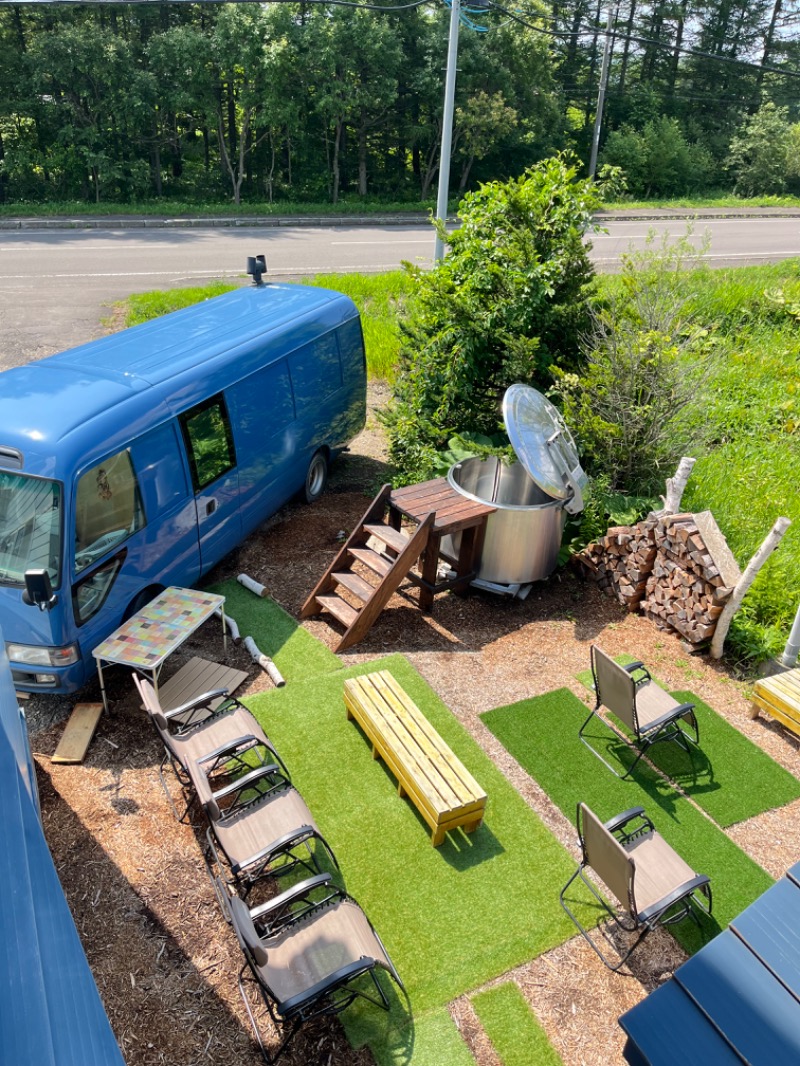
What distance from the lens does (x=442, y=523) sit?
6914mm

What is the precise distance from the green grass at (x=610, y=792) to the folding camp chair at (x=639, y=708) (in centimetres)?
16

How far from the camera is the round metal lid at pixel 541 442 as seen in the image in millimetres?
7074

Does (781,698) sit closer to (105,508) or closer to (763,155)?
(105,508)

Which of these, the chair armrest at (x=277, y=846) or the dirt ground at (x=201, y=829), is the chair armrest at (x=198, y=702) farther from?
the chair armrest at (x=277, y=846)

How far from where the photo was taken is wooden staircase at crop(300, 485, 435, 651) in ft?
21.9

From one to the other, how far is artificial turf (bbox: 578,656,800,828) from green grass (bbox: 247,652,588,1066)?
109 centimetres

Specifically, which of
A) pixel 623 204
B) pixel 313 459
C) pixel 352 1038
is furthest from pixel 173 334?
pixel 623 204

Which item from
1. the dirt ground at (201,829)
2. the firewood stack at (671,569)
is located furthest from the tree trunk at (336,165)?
the firewood stack at (671,569)

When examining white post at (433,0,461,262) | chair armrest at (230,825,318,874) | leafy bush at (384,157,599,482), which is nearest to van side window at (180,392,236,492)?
leafy bush at (384,157,599,482)

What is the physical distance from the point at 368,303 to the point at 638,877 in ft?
40.0

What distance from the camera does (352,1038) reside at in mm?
3828

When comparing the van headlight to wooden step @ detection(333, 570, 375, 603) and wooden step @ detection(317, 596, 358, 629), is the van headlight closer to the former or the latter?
wooden step @ detection(317, 596, 358, 629)

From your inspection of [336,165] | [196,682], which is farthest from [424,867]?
[336,165]

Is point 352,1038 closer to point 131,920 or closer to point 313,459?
point 131,920
